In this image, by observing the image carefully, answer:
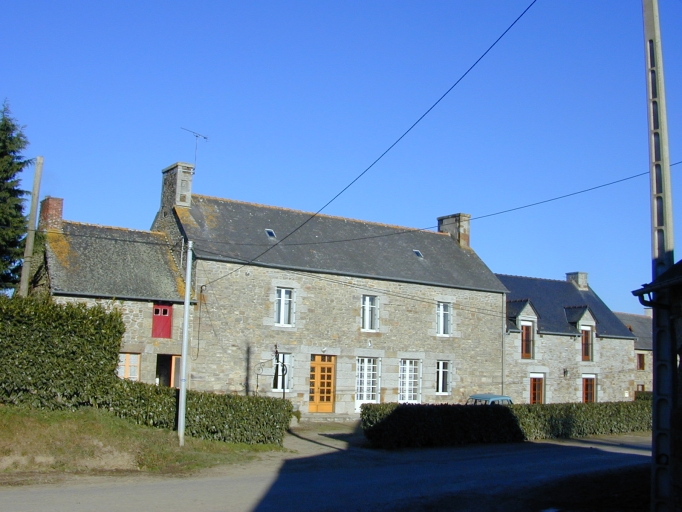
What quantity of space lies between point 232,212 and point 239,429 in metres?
12.4

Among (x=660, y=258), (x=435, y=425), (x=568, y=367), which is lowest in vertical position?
(x=435, y=425)

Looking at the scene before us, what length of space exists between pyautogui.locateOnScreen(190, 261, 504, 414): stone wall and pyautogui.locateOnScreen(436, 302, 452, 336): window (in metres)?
0.23

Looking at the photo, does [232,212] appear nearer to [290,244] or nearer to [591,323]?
[290,244]

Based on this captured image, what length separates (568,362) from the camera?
3438 cm

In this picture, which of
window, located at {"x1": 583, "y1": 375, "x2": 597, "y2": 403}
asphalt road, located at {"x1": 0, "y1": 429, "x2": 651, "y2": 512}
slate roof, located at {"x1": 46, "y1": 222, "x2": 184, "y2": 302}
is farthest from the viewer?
window, located at {"x1": 583, "y1": 375, "x2": 597, "y2": 403}

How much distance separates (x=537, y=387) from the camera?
109 ft

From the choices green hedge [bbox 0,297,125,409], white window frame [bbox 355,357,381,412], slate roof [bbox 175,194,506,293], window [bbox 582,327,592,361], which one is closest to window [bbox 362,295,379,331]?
slate roof [bbox 175,194,506,293]

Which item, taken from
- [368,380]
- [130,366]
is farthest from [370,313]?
[130,366]

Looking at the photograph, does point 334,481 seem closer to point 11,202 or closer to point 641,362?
point 11,202

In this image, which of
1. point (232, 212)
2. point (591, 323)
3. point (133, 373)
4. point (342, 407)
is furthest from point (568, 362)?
point (133, 373)

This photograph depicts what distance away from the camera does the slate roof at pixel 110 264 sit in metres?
22.9

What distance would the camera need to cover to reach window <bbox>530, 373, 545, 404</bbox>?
33.1 meters

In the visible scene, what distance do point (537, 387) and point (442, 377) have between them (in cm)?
612

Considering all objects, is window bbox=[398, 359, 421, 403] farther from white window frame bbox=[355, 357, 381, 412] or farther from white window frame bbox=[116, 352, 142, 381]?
white window frame bbox=[116, 352, 142, 381]
